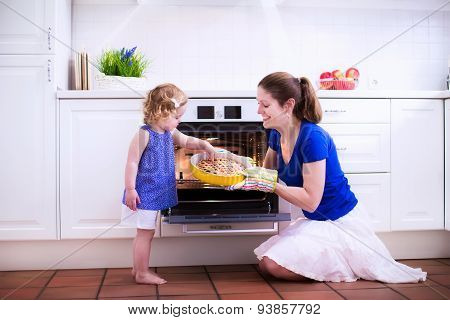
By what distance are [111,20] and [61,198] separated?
3.41 feet

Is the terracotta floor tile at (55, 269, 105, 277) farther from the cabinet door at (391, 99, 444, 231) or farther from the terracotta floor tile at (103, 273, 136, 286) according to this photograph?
the cabinet door at (391, 99, 444, 231)

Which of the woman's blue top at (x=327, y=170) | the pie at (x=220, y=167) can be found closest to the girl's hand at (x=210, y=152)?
the pie at (x=220, y=167)

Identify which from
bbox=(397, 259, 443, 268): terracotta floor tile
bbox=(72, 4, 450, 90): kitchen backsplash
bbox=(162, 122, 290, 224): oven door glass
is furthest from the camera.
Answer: bbox=(72, 4, 450, 90): kitchen backsplash

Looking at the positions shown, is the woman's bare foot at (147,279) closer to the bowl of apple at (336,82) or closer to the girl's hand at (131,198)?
the girl's hand at (131,198)

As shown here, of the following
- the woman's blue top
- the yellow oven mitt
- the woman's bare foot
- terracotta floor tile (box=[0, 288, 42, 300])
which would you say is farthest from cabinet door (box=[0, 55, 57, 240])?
the woman's blue top

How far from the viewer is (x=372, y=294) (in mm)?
1909

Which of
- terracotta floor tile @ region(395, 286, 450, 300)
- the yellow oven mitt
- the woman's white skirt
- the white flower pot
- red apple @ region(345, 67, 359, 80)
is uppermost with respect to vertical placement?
red apple @ region(345, 67, 359, 80)

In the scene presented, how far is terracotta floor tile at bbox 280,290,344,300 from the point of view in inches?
73.4

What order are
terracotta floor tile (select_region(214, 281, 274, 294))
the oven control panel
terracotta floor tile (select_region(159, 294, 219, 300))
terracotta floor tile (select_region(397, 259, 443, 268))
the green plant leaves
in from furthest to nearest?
the green plant leaves, terracotta floor tile (select_region(397, 259, 443, 268)), the oven control panel, terracotta floor tile (select_region(214, 281, 274, 294)), terracotta floor tile (select_region(159, 294, 219, 300))

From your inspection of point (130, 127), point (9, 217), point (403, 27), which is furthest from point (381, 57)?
point (9, 217)

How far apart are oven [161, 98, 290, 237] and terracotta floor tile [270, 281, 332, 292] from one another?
283 mm

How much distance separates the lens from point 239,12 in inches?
119

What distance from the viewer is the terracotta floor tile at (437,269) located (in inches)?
91.0

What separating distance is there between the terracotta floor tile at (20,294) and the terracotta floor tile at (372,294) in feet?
3.35
